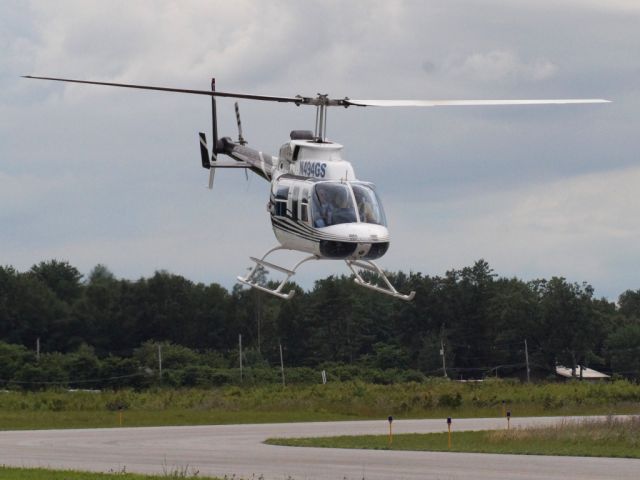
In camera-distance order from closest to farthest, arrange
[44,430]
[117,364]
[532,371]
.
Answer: [44,430] → [117,364] → [532,371]

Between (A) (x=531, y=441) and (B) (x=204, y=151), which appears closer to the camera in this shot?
(A) (x=531, y=441)

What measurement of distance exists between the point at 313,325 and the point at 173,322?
16.2 m

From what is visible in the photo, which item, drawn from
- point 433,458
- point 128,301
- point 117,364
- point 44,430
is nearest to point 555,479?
point 433,458

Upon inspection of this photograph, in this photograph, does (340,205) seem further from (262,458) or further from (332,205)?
(262,458)

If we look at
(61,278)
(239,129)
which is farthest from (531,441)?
(61,278)

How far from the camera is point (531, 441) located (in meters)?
40.5

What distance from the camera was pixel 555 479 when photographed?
94.5 feet

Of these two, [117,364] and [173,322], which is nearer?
[117,364]

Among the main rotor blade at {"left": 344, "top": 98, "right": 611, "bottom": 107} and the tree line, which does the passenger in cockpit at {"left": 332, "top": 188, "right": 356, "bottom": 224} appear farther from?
the tree line

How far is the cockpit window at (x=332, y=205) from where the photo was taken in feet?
121

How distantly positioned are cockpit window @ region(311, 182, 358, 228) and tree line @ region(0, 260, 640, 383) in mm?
56130

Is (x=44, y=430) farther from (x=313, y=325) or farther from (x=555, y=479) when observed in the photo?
(x=313, y=325)

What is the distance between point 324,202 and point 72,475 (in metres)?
10.6

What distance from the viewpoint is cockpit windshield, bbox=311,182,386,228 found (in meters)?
36.9
